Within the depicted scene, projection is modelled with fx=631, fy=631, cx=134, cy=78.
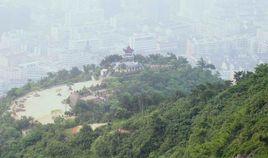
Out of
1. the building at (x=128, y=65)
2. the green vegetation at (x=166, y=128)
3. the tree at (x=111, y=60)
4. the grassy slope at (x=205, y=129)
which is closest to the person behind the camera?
the grassy slope at (x=205, y=129)

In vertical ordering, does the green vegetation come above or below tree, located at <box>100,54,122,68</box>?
below

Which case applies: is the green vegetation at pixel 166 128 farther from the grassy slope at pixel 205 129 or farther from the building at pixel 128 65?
the building at pixel 128 65

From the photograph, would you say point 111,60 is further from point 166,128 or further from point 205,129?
point 205,129

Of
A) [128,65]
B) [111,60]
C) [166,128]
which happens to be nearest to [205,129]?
[166,128]

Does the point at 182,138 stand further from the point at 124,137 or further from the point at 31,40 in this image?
the point at 31,40

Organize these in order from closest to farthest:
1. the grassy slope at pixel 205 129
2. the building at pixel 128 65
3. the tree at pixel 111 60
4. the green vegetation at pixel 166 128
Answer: the grassy slope at pixel 205 129, the green vegetation at pixel 166 128, the building at pixel 128 65, the tree at pixel 111 60

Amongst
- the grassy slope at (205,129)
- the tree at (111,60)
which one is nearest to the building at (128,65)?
the tree at (111,60)

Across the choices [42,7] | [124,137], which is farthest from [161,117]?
[42,7]

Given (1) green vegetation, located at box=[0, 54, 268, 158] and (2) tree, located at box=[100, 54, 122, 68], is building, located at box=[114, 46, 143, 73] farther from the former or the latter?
(1) green vegetation, located at box=[0, 54, 268, 158]

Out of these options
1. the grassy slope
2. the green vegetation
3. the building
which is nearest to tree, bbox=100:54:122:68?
the building
